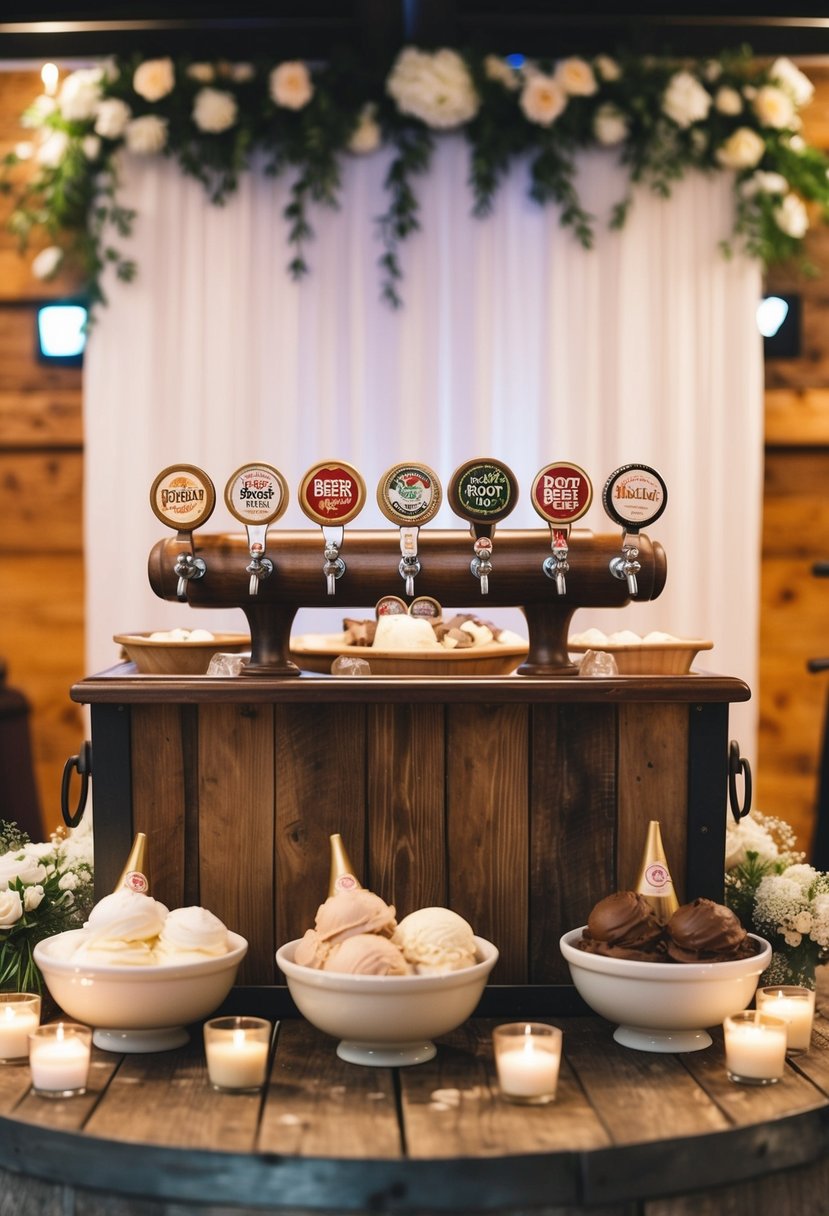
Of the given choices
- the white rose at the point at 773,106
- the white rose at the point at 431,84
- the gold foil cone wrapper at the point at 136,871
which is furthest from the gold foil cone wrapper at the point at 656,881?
the white rose at the point at 773,106

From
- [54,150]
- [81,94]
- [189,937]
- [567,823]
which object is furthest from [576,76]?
[189,937]

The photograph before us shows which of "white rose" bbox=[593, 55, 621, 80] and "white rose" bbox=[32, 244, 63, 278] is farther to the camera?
"white rose" bbox=[32, 244, 63, 278]

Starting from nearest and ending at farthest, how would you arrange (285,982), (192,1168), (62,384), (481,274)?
(192,1168) → (285,982) → (481,274) → (62,384)

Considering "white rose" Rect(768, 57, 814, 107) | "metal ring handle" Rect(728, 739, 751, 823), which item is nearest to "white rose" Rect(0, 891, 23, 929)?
"metal ring handle" Rect(728, 739, 751, 823)

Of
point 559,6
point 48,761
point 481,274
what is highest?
point 559,6

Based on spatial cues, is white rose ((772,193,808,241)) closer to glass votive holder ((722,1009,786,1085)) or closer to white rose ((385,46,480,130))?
white rose ((385,46,480,130))

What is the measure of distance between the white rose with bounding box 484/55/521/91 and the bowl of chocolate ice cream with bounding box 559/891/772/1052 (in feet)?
10.4

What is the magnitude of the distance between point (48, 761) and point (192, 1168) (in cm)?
348

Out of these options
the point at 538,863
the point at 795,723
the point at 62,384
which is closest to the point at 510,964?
the point at 538,863

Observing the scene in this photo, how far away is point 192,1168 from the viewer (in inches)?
54.4

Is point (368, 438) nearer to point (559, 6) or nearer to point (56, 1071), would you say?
point (559, 6)

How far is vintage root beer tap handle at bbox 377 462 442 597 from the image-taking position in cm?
191

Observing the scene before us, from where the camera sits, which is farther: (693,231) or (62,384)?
(62,384)

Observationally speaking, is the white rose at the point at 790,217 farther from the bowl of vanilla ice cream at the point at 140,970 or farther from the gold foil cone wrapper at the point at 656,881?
the bowl of vanilla ice cream at the point at 140,970
